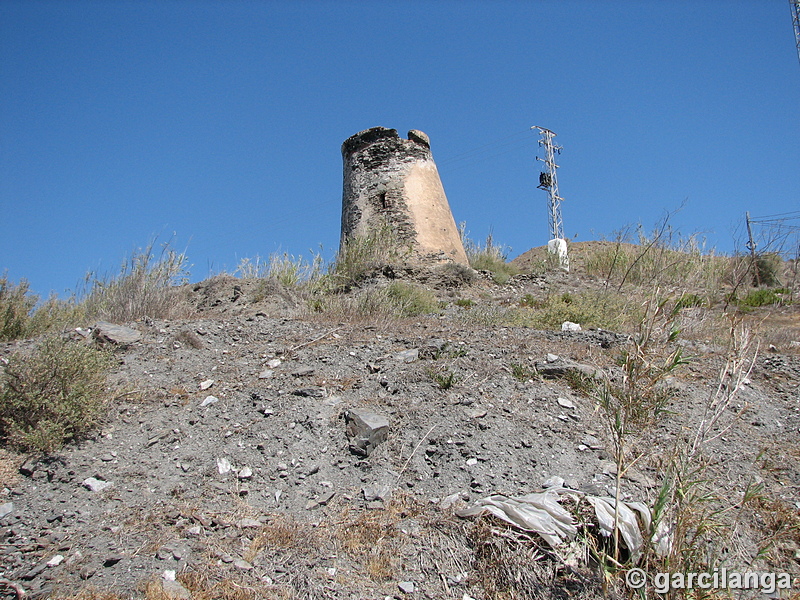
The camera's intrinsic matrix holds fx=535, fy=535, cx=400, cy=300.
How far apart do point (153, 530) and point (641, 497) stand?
90.8 inches

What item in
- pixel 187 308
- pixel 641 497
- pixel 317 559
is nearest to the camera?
pixel 317 559

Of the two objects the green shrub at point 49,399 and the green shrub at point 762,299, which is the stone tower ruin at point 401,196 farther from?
the green shrub at point 49,399

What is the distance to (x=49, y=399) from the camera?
316 cm

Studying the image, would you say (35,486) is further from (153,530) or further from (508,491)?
(508,491)

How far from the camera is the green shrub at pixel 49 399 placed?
2.98m

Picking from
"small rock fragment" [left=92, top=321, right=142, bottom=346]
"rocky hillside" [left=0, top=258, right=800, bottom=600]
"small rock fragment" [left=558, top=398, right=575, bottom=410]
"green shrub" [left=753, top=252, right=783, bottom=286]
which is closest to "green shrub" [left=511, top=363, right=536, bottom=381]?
"rocky hillside" [left=0, top=258, right=800, bottom=600]

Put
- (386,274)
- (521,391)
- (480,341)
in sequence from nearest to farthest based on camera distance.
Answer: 1. (521,391)
2. (480,341)
3. (386,274)

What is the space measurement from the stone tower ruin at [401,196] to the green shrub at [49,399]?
6.30 metres

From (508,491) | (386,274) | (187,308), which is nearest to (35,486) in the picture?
(508,491)

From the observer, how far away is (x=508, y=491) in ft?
8.79

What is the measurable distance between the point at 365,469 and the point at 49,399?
6.31ft

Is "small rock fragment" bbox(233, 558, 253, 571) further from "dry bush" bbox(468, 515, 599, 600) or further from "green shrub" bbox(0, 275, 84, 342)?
"green shrub" bbox(0, 275, 84, 342)

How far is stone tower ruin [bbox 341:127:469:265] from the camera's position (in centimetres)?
941

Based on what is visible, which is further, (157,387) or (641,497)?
(157,387)
